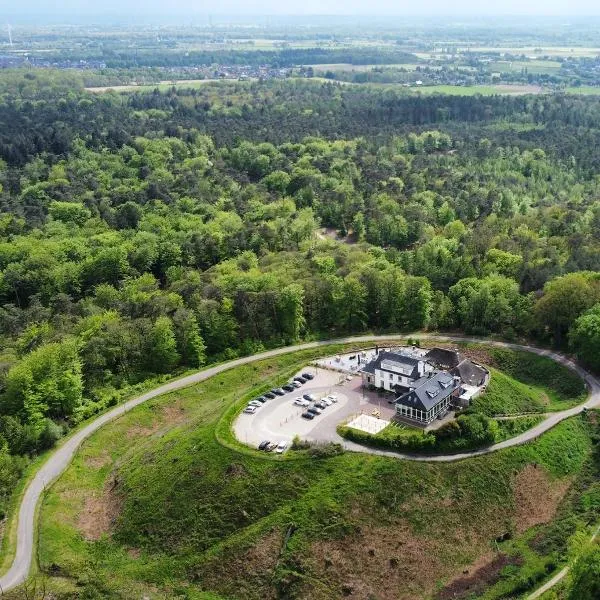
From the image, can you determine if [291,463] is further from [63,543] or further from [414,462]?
[63,543]

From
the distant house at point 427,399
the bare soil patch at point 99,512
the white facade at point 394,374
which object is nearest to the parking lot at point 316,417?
the white facade at point 394,374

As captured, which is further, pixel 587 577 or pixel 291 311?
pixel 291 311

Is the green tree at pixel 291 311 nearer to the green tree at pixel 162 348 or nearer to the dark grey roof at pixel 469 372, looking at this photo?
the green tree at pixel 162 348

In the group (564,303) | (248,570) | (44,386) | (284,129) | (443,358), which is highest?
(564,303)

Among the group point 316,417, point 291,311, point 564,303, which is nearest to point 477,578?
point 316,417

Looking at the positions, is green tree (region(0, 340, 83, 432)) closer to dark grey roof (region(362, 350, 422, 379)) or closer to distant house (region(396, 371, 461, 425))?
dark grey roof (region(362, 350, 422, 379))

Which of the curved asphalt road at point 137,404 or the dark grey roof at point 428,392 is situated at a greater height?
the dark grey roof at point 428,392

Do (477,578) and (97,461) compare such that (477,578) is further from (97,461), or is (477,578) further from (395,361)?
(97,461)

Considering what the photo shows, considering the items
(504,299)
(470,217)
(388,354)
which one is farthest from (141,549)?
(470,217)
